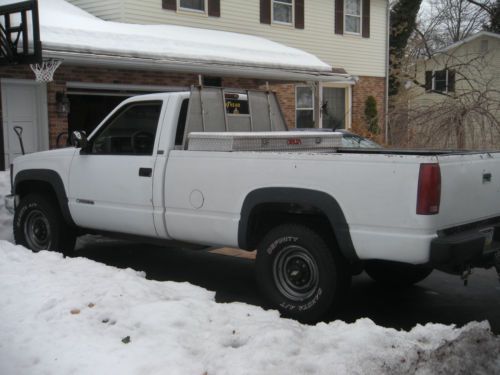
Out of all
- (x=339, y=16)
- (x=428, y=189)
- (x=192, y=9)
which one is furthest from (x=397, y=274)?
(x=339, y=16)

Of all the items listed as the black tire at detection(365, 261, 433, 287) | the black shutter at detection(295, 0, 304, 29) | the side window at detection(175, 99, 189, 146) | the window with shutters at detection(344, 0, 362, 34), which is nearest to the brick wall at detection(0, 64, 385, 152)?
the black shutter at detection(295, 0, 304, 29)

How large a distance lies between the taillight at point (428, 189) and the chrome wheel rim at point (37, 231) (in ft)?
15.6

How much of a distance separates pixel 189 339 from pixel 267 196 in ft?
5.23

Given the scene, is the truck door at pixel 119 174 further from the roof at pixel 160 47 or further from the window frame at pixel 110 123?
the roof at pixel 160 47

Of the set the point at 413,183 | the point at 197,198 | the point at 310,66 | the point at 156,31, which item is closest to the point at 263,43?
the point at 310,66

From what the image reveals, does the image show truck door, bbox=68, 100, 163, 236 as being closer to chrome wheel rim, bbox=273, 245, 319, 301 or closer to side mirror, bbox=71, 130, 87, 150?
side mirror, bbox=71, 130, 87, 150

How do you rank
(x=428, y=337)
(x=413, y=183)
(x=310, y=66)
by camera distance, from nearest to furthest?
(x=428, y=337) → (x=413, y=183) → (x=310, y=66)

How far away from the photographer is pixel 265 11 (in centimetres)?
2005

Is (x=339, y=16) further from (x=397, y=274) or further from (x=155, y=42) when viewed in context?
(x=397, y=274)

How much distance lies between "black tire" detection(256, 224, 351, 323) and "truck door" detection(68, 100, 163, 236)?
149 cm

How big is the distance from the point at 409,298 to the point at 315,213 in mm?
1763

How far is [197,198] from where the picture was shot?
607 cm

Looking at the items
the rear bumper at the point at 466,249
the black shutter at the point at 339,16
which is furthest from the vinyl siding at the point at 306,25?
the rear bumper at the point at 466,249

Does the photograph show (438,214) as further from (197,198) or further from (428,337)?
(197,198)
